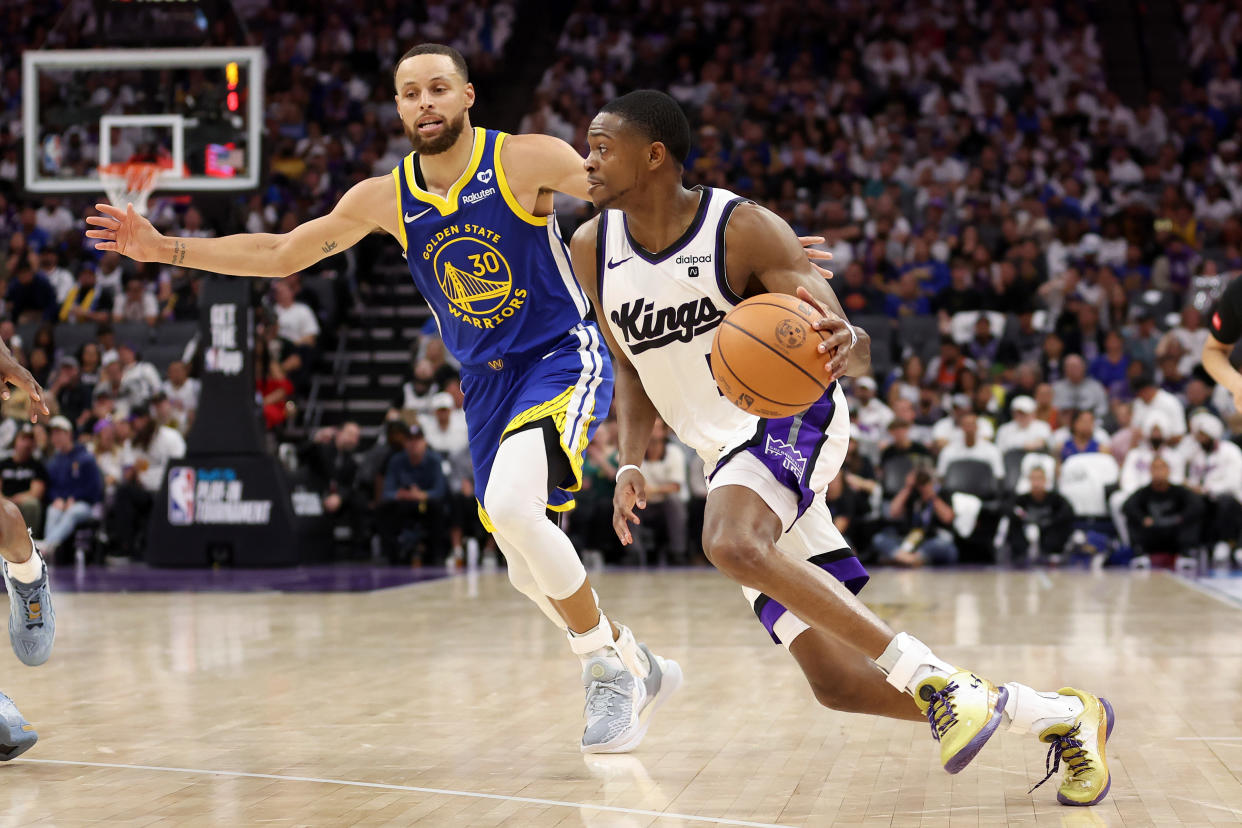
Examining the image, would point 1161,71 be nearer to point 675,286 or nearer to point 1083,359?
point 1083,359

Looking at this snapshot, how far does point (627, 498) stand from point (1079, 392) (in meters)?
10.9

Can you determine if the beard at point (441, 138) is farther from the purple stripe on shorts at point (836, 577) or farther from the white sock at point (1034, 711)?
the white sock at point (1034, 711)

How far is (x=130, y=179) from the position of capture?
11.6 meters

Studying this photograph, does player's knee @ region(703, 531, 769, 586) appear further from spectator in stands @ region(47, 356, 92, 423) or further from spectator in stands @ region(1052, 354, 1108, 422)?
spectator in stands @ region(47, 356, 92, 423)

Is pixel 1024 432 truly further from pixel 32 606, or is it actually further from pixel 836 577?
pixel 32 606

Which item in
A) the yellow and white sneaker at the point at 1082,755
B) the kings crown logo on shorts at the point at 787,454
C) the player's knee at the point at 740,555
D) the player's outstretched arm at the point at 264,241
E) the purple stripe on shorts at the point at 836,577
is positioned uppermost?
the player's outstretched arm at the point at 264,241

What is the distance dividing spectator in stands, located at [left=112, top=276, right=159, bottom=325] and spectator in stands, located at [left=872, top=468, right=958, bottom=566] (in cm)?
871

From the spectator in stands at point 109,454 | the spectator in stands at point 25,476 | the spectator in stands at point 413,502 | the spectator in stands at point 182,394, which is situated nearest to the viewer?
the spectator in stands at point 413,502

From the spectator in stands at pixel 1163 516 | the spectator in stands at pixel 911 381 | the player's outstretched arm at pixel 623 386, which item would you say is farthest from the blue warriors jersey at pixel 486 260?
the spectator in stands at pixel 911 381

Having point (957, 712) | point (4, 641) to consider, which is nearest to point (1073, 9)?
point (4, 641)

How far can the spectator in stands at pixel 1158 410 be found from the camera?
1320 cm

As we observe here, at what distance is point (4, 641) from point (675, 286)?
5.15 m

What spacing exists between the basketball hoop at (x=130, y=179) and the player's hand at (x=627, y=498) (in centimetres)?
809

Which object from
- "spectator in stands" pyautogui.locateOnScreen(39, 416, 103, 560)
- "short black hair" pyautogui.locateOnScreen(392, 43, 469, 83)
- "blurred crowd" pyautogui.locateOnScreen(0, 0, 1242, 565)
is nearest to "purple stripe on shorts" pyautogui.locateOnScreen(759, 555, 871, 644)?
"short black hair" pyautogui.locateOnScreen(392, 43, 469, 83)
